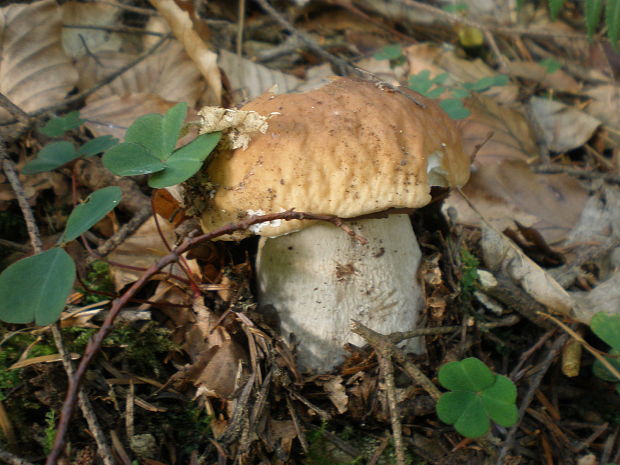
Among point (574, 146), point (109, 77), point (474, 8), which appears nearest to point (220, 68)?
point (109, 77)

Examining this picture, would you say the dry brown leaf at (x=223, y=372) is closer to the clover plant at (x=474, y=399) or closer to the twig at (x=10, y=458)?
the twig at (x=10, y=458)

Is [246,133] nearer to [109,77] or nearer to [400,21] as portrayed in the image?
[109,77]

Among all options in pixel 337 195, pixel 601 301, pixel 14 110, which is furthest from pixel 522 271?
pixel 14 110

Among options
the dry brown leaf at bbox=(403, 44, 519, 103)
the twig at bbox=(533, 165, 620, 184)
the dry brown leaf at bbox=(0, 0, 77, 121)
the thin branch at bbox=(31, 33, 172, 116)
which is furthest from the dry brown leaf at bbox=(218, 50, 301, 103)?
the twig at bbox=(533, 165, 620, 184)

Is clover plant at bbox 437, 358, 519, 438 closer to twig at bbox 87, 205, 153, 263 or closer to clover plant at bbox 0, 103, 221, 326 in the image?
clover plant at bbox 0, 103, 221, 326

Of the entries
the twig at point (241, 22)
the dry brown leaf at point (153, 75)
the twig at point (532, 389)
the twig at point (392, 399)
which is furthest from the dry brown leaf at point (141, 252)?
the twig at point (241, 22)

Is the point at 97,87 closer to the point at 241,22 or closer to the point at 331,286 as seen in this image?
the point at 241,22
